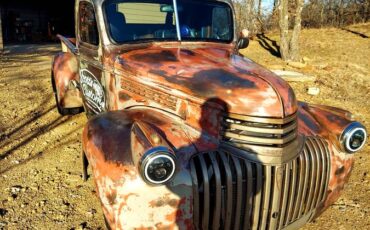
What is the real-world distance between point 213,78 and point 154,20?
4.53 ft

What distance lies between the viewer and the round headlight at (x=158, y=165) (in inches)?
88.1

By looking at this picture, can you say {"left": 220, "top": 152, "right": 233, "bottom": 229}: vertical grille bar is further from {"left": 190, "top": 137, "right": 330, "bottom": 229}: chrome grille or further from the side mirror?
the side mirror

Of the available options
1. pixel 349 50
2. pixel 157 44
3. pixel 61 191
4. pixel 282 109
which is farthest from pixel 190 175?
pixel 349 50

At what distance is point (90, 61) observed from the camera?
4.14 metres

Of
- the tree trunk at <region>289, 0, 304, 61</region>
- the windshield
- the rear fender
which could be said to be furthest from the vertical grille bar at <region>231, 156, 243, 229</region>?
the tree trunk at <region>289, 0, 304, 61</region>

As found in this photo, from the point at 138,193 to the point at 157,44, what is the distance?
5.92 feet

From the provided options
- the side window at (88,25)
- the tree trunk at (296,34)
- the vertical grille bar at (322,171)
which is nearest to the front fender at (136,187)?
the vertical grille bar at (322,171)

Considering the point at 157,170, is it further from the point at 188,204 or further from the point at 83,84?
the point at 83,84

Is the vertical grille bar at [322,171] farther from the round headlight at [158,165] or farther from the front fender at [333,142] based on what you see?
the round headlight at [158,165]

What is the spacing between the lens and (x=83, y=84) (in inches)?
182

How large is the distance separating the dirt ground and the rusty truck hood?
4.70 ft

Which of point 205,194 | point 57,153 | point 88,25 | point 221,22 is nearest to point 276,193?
point 205,194

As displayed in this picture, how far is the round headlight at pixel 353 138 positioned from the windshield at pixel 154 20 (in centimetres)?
166

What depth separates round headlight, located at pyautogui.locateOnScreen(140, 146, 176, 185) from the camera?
2.24 meters
